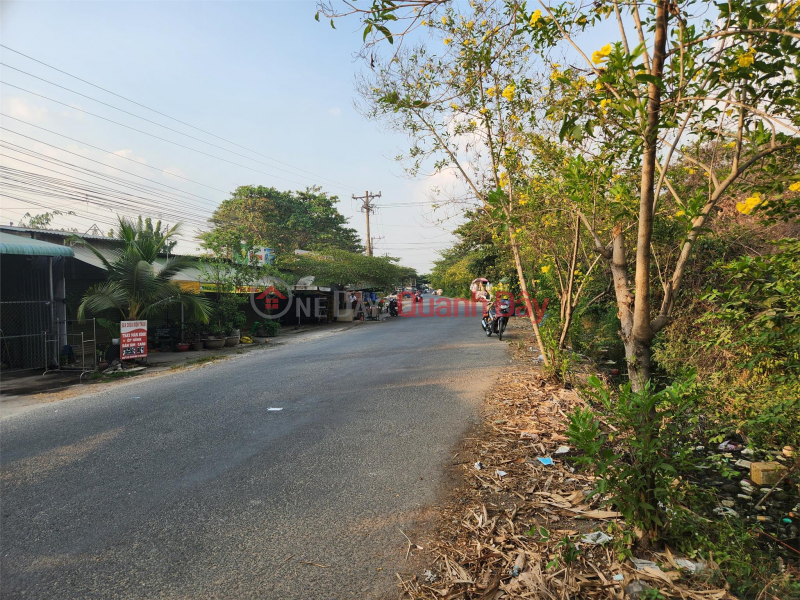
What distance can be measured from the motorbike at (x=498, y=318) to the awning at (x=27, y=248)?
429 inches

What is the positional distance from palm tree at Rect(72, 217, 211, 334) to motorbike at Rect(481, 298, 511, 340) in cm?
821

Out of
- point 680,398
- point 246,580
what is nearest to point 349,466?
point 246,580

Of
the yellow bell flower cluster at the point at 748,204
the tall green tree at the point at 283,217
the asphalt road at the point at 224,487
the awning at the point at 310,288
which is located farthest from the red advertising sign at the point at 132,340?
the tall green tree at the point at 283,217

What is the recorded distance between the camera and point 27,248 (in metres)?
9.42

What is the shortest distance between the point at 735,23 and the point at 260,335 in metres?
16.5

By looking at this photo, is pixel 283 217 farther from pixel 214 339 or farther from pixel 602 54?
pixel 602 54

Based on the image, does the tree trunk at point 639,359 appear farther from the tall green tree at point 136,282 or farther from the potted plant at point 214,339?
the potted plant at point 214,339

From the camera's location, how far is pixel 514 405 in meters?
6.21

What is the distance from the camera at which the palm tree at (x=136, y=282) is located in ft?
35.1

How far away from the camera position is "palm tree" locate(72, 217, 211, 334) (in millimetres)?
10688

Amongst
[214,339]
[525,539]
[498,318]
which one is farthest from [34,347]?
[525,539]

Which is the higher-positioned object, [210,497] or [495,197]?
[495,197]

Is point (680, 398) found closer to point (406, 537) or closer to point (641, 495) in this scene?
point (641, 495)

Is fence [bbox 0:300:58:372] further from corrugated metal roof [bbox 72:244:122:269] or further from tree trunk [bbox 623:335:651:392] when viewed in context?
tree trunk [bbox 623:335:651:392]
